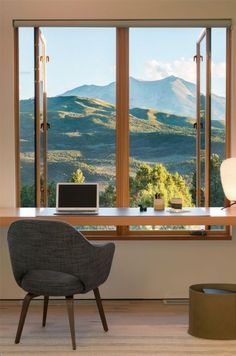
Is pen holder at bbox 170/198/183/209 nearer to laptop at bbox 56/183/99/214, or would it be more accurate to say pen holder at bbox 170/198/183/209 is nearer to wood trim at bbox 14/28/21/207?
laptop at bbox 56/183/99/214

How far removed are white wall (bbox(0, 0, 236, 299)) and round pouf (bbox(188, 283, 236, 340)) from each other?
3.71ft

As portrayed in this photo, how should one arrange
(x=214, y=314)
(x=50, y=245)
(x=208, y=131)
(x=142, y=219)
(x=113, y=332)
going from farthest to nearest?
(x=208, y=131), (x=142, y=219), (x=113, y=332), (x=214, y=314), (x=50, y=245)

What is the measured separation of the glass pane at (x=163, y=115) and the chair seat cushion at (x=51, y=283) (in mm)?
1609

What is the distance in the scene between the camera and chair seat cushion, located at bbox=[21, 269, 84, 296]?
3682 millimetres

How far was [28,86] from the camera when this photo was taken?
16.9 ft

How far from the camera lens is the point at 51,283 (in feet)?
12.1

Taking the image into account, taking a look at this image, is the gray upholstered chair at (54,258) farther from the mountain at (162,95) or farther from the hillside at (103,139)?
the mountain at (162,95)

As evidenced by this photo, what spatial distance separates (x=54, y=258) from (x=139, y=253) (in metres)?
1.51

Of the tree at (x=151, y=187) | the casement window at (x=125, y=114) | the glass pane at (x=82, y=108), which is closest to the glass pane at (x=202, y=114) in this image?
the casement window at (x=125, y=114)

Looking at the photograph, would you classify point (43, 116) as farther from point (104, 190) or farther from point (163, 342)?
point (163, 342)

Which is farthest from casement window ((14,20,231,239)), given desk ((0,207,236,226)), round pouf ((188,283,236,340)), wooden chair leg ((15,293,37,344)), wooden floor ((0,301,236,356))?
wooden chair leg ((15,293,37,344))

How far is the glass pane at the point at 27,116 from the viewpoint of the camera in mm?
5125

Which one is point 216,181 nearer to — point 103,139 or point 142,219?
point 103,139

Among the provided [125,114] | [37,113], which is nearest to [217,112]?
[125,114]
